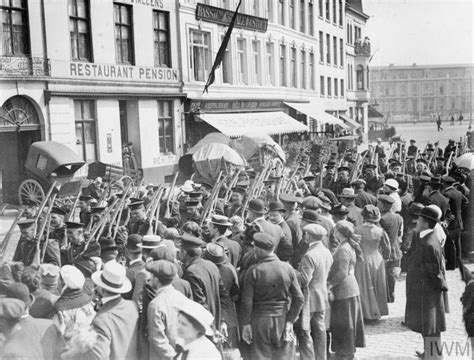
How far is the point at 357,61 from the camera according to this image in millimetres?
50625

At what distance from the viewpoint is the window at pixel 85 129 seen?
1752 centimetres

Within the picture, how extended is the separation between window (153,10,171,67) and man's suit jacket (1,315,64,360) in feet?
58.9

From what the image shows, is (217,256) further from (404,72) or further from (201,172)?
(404,72)

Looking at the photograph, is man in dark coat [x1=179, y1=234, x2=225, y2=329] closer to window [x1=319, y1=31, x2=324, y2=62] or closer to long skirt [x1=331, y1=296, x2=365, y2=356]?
long skirt [x1=331, y1=296, x2=365, y2=356]

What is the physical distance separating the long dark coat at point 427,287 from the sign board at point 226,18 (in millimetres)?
18506

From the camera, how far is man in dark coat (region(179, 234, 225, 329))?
195 inches

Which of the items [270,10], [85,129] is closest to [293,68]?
[270,10]

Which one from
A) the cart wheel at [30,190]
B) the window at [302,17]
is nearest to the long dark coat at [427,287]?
the cart wheel at [30,190]

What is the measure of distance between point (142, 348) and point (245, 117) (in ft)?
70.0

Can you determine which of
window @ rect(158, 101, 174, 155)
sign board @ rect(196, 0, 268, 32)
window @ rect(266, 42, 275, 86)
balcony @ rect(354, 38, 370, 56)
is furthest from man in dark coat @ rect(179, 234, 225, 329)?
balcony @ rect(354, 38, 370, 56)

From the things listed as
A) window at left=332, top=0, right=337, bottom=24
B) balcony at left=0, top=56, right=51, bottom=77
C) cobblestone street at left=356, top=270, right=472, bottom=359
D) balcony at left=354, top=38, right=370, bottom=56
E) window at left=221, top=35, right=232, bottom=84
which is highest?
window at left=332, top=0, right=337, bottom=24

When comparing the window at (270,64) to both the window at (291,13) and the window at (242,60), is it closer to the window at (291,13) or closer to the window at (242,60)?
the window at (242,60)

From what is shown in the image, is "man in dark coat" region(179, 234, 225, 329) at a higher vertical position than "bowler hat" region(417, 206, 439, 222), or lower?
lower

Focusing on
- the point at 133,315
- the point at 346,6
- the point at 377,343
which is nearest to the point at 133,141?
the point at 377,343
